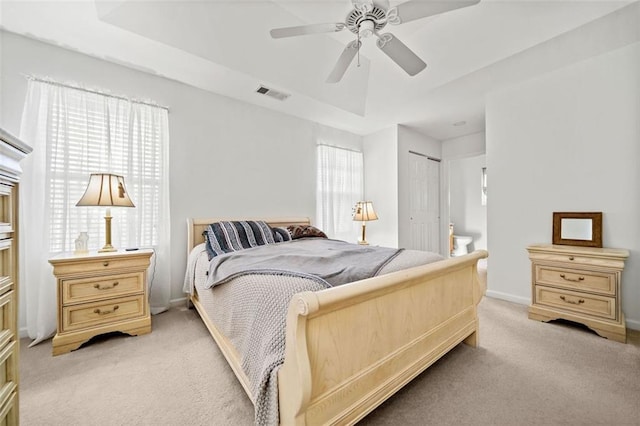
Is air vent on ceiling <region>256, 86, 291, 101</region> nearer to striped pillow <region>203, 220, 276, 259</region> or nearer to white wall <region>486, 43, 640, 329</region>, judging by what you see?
striped pillow <region>203, 220, 276, 259</region>

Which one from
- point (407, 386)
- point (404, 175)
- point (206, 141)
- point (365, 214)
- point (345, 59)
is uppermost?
point (345, 59)

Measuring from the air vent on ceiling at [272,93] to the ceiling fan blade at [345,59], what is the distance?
0.98 metres

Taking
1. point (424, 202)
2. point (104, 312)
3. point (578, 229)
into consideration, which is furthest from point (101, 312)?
point (424, 202)

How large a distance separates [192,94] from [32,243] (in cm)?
205

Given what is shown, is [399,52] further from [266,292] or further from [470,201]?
[470,201]

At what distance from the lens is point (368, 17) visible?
1.74 metres

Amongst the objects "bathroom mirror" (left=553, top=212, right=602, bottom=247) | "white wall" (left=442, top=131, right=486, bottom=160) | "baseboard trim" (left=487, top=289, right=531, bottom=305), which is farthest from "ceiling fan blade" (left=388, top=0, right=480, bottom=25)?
"white wall" (left=442, top=131, right=486, bottom=160)

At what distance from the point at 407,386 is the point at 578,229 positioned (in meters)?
2.47

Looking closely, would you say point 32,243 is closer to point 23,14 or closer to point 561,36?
point 23,14

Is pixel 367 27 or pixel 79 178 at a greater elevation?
pixel 367 27

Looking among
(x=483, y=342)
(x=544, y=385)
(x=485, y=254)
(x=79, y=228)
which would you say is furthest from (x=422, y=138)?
(x=79, y=228)

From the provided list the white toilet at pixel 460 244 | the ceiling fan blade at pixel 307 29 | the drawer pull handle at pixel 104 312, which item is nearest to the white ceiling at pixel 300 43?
the ceiling fan blade at pixel 307 29

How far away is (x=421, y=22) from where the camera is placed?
245 cm

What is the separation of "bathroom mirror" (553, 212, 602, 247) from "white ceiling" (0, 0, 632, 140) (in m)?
1.55
